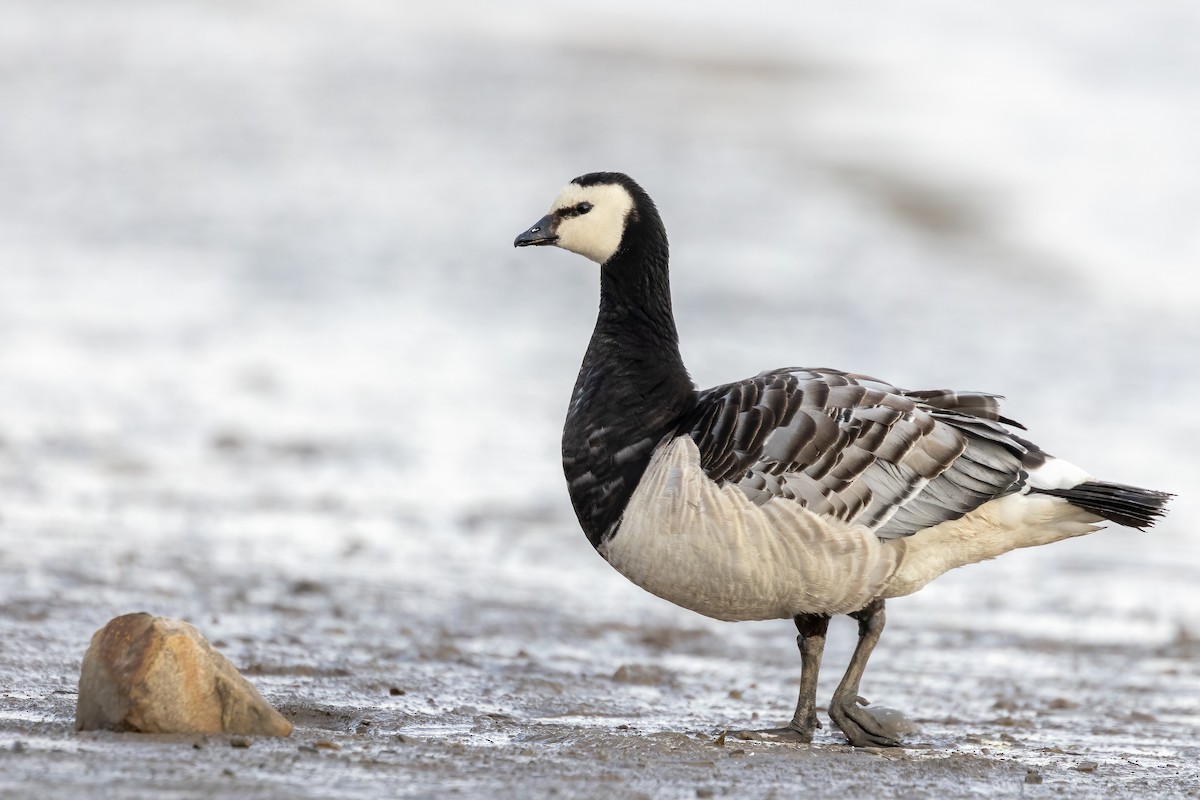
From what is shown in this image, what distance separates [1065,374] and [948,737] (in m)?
9.58

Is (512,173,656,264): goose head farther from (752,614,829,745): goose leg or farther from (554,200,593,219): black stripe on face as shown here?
Answer: (752,614,829,745): goose leg

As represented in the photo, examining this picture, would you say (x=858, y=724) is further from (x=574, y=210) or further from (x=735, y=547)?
(x=574, y=210)

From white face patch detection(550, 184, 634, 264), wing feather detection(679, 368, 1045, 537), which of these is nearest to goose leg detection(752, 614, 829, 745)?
wing feather detection(679, 368, 1045, 537)

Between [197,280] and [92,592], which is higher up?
[197,280]

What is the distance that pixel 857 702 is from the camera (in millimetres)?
6023

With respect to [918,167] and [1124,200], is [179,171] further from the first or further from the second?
[1124,200]

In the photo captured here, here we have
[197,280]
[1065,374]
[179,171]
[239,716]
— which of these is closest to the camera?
[239,716]

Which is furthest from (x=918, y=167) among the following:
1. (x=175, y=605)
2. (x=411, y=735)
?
(x=411, y=735)

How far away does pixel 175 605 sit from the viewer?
733cm

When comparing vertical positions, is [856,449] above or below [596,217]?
below

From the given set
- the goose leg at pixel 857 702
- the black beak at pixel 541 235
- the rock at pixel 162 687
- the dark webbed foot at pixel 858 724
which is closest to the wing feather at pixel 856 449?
the goose leg at pixel 857 702

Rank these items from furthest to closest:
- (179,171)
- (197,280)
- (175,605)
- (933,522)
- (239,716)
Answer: (179,171) < (197,280) < (175,605) < (933,522) < (239,716)

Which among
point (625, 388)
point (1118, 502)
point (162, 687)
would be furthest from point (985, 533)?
point (162, 687)

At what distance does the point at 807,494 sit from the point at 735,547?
37 centimetres
